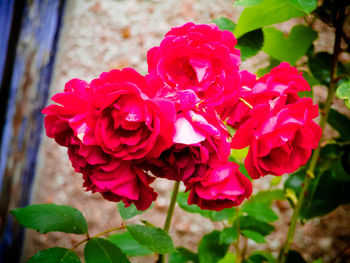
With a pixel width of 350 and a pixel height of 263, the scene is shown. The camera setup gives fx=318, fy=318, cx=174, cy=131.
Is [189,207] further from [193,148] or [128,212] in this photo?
[193,148]

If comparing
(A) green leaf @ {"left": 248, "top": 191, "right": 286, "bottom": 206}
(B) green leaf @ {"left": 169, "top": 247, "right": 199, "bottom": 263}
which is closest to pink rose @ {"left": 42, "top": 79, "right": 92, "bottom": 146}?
(B) green leaf @ {"left": 169, "top": 247, "right": 199, "bottom": 263}

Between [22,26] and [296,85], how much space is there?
99 cm

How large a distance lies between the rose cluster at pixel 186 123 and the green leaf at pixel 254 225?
0.38m

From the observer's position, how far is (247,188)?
0.37 meters

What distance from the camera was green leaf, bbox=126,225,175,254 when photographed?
1.70ft

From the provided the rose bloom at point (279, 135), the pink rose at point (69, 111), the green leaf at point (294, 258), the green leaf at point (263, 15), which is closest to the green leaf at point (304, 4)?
the green leaf at point (263, 15)

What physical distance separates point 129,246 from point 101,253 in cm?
25

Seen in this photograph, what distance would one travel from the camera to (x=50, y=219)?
54 cm

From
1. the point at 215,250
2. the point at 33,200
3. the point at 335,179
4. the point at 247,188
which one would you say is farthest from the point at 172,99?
the point at 33,200

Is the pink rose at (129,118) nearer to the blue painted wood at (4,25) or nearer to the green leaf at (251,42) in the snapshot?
the green leaf at (251,42)

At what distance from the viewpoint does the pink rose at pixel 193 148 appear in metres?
0.34

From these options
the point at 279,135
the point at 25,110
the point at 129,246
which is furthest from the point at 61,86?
the point at 279,135

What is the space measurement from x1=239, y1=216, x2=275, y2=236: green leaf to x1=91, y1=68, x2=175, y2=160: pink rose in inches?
17.9

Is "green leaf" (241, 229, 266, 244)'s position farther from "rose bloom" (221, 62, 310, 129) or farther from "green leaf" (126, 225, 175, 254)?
"rose bloom" (221, 62, 310, 129)
